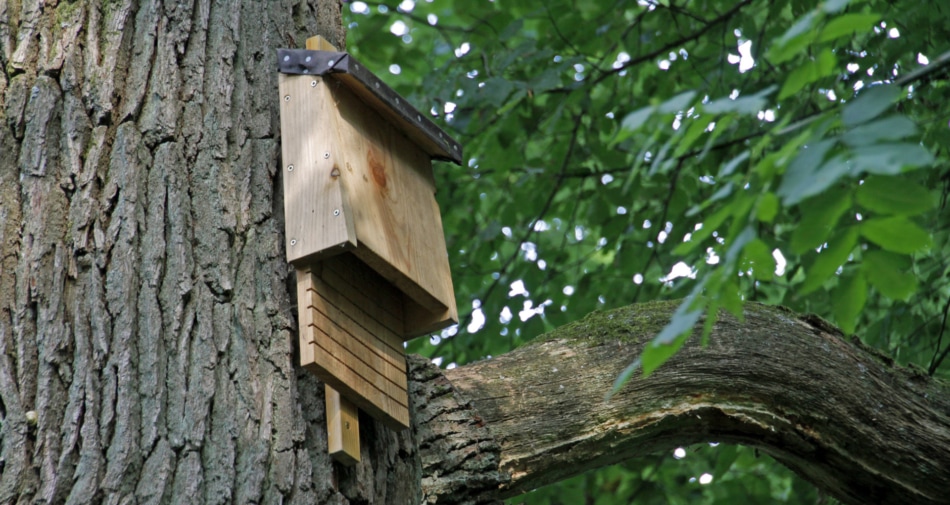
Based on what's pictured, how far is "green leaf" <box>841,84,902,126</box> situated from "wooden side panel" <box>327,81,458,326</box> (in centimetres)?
97

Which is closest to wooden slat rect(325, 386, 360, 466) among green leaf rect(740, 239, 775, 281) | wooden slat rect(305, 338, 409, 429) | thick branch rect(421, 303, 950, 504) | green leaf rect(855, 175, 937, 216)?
wooden slat rect(305, 338, 409, 429)

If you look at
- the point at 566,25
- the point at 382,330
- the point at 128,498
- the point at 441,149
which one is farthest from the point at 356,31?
the point at 128,498

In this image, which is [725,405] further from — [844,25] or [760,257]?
[844,25]

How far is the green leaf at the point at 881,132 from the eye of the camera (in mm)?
1197

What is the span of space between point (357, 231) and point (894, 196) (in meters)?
0.99

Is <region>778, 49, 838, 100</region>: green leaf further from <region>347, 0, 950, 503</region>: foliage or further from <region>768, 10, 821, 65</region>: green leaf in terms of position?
<region>347, 0, 950, 503</region>: foliage

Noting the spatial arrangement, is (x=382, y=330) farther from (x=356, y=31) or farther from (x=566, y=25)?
(x=356, y=31)

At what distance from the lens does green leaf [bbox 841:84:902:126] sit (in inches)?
48.6

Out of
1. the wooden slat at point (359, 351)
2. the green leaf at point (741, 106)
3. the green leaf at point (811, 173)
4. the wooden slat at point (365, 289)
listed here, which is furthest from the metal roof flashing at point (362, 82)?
the green leaf at point (811, 173)

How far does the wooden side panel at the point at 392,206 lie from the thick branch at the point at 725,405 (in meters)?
0.30

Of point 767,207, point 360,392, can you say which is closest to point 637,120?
point 767,207

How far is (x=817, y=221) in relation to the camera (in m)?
1.31

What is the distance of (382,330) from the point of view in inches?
81.4

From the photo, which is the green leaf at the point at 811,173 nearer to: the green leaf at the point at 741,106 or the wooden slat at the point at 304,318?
the green leaf at the point at 741,106
